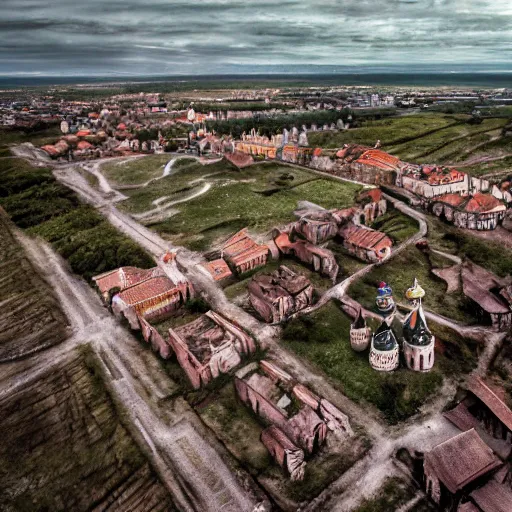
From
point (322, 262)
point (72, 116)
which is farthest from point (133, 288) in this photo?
point (72, 116)

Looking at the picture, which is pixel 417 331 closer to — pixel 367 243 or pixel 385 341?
pixel 385 341

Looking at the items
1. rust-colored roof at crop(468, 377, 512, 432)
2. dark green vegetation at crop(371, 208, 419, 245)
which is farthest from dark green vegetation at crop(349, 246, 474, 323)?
rust-colored roof at crop(468, 377, 512, 432)

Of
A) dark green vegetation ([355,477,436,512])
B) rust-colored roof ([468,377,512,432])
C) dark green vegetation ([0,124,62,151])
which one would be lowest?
dark green vegetation ([0,124,62,151])

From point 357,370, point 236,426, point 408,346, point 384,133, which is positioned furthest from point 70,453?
point 384,133

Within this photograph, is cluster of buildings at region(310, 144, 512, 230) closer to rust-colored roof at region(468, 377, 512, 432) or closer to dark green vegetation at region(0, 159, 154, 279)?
rust-colored roof at region(468, 377, 512, 432)

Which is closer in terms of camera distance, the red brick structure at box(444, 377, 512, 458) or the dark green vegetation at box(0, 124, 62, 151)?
the red brick structure at box(444, 377, 512, 458)

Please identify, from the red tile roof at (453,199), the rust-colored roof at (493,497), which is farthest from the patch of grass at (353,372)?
the red tile roof at (453,199)

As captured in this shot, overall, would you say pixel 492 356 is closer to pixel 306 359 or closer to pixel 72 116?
pixel 306 359
